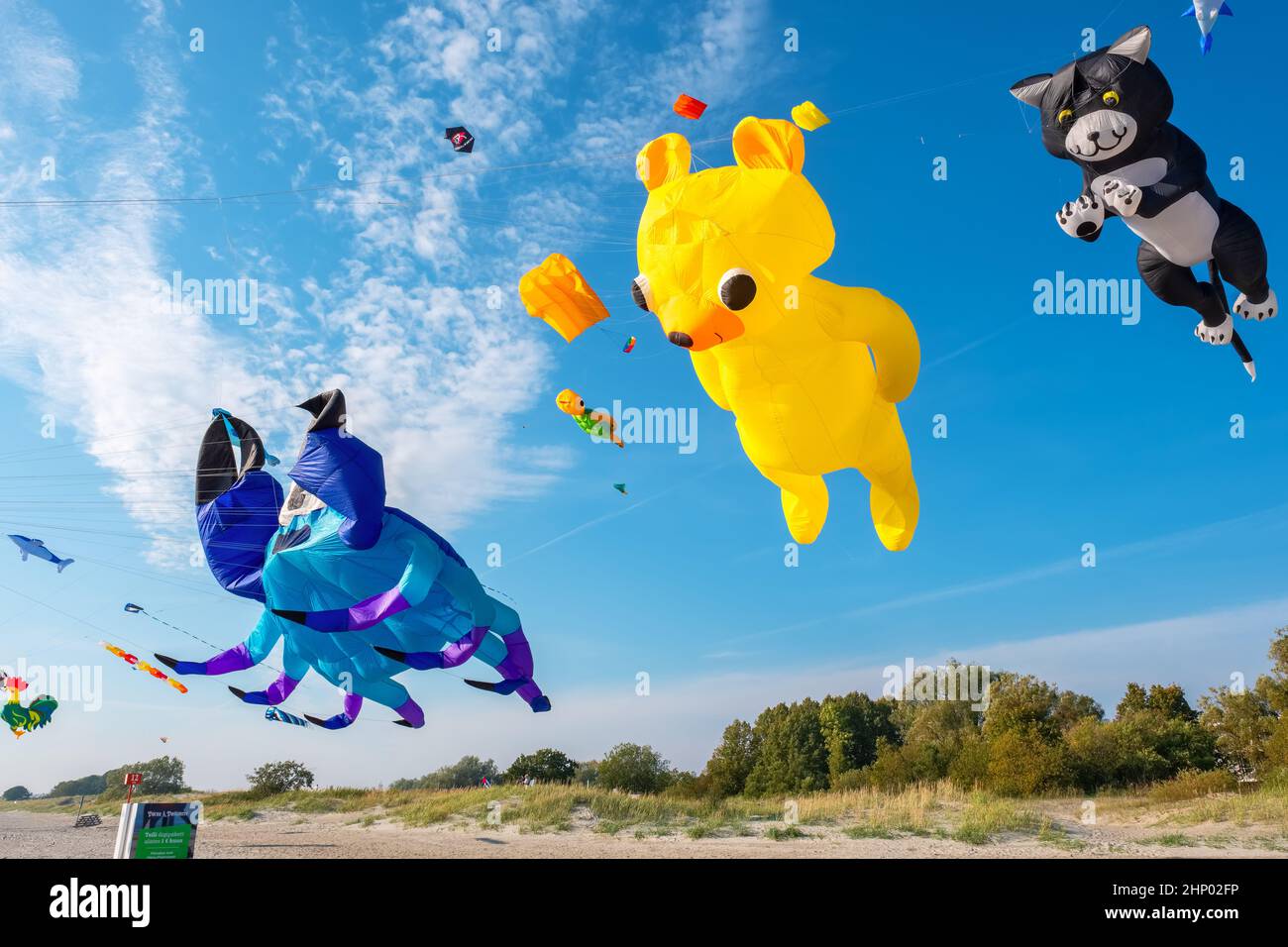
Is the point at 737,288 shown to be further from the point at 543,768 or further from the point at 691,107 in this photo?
the point at 543,768

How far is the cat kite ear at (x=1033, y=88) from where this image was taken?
8.55m

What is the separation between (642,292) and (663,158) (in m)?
1.53

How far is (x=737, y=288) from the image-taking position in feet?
26.8

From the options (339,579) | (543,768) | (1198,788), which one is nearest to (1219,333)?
(339,579)

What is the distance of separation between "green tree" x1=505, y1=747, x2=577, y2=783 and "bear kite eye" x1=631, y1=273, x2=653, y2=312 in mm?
24673

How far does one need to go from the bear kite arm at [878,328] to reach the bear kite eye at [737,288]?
1.08 m

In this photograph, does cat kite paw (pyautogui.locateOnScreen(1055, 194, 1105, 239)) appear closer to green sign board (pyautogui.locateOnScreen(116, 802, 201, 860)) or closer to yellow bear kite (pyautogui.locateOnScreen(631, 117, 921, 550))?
yellow bear kite (pyautogui.locateOnScreen(631, 117, 921, 550))

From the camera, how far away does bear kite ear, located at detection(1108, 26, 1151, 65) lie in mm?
7922

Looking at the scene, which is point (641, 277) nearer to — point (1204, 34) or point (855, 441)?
point (855, 441)

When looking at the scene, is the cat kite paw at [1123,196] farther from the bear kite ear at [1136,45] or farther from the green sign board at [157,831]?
the green sign board at [157,831]

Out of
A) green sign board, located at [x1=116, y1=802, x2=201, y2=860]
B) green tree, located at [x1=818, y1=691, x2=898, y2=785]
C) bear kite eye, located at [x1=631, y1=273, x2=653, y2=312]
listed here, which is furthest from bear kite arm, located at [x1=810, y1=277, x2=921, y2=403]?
green tree, located at [x1=818, y1=691, x2=898, y2=785]
